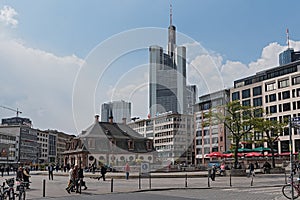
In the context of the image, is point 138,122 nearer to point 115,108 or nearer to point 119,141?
point 119,141

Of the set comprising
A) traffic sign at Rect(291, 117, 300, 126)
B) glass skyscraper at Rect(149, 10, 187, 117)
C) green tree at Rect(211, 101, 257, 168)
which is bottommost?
traffic sign at Rect(291, 117, 300, 126)

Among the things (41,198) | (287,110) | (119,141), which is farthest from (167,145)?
(41,198)

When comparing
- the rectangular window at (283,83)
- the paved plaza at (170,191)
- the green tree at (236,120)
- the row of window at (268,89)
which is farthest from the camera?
the rectangular window at (283,83)

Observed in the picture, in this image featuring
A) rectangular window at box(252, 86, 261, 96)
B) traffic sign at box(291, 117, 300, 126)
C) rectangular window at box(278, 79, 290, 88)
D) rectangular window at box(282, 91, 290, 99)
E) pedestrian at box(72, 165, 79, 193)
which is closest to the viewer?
traffic sign at box(291, 117, 300, 126)

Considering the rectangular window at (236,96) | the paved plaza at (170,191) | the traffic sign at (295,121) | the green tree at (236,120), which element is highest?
the rectangular window at (236,96)

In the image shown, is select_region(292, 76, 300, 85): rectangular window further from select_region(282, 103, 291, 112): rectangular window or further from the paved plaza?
the paved plaza

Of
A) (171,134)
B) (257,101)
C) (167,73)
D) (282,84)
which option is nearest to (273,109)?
(257,101)

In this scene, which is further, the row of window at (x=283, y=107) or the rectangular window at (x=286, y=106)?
the rectangular window at (x=286, y=106)

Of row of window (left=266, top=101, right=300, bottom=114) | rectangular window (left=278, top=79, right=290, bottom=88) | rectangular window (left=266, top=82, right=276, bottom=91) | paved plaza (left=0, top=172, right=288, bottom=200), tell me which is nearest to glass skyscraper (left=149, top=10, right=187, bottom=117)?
paved plaza (left=0, top=172, right=288, bottom=200)

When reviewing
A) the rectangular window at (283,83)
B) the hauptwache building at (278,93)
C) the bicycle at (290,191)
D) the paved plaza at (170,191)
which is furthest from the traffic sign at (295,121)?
the rectangular window at (283,83)

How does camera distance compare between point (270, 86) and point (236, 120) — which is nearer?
point (236, 120)

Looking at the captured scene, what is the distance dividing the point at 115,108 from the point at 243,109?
1905cm

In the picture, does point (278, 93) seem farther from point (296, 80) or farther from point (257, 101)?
point (257, 101)

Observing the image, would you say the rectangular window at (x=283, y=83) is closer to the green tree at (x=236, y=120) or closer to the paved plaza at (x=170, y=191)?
the green tree at (x=236, y=120)
